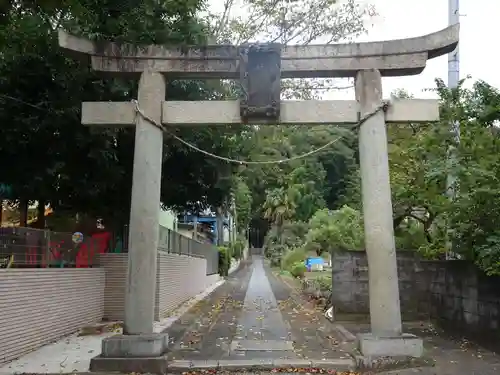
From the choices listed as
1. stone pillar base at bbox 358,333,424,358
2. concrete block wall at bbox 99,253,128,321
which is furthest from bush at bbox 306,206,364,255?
stone pillar base at bbox 358,333,424,358

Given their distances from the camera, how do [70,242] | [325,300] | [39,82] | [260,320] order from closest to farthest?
[39,82] < [70,242] < [260,320] < [325,300]

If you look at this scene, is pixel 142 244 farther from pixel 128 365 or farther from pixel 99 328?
pixel 99 328

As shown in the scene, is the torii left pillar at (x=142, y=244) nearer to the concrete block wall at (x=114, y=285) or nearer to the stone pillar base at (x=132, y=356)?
the stone pillar base at (x=132, y=356)

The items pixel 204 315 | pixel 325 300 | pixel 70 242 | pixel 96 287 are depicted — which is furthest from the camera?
pixel 325 300

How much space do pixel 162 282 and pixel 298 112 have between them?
7883mm

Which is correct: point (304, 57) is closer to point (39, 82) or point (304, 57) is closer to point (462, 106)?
point (462, 106)

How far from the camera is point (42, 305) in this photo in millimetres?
9555

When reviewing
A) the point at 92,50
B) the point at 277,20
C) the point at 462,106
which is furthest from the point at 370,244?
the point at 277,20

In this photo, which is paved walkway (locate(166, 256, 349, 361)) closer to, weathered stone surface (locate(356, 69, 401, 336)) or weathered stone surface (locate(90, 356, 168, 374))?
weathered stone surface (locate(90, 356, 168, 374))

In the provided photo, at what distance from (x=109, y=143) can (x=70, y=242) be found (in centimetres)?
240

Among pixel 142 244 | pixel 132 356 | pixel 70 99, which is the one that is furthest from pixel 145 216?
pixel 70 99

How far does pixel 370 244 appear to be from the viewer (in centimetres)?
851

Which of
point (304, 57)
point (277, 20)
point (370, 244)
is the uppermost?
point (277, 20)

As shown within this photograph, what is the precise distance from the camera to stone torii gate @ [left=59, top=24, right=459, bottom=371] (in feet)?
27.8
